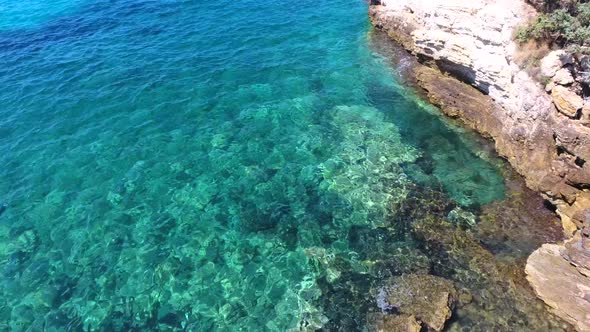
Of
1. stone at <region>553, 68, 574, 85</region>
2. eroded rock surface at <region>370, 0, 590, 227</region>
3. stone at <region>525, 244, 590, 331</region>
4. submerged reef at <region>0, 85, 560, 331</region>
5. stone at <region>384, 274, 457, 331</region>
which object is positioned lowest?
submerged reef at <region>0, 85, 560, 331</region>

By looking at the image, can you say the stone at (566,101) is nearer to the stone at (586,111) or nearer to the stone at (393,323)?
the stone at (586,111)

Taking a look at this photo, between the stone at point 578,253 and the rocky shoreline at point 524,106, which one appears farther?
the rocky shoreline at point 524,106

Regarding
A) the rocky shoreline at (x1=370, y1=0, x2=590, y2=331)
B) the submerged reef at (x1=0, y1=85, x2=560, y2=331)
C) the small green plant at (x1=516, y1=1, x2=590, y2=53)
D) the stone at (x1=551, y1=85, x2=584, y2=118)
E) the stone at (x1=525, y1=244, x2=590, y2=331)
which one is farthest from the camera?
the small green plant at (x1=516, y1=1, x2=590, y2=53)

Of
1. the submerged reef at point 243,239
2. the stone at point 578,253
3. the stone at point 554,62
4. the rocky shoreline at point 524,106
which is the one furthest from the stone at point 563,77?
the stone at point 578,253

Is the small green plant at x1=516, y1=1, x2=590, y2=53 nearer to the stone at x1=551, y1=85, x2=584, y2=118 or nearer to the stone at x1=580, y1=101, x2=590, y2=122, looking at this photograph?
the stone at x1=551, y1=85, x2=584, y2=118

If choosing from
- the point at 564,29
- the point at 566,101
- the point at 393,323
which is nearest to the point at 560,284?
the point at 393,323

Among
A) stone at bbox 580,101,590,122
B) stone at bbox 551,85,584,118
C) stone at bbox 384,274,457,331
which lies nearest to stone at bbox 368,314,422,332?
stone at bbox 384,274,457,331
